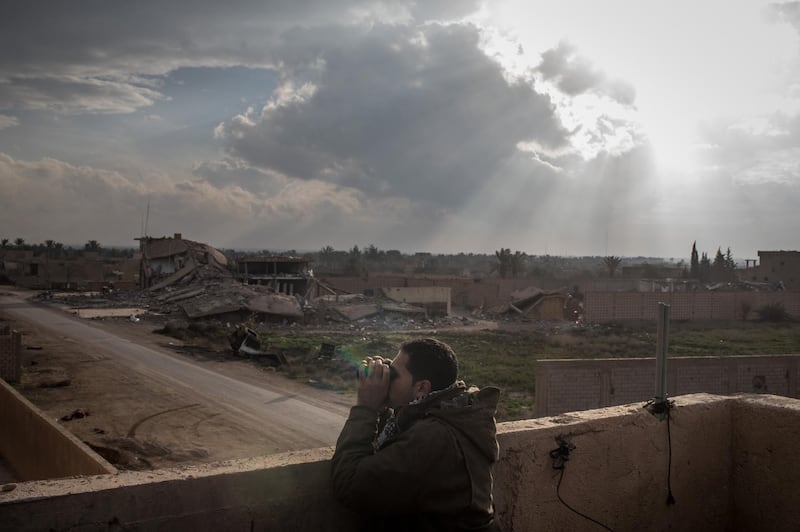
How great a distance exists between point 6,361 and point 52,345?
7.20 m

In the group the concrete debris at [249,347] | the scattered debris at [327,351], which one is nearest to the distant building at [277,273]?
the concrete debris at [249,347]

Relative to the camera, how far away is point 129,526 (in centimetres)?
226

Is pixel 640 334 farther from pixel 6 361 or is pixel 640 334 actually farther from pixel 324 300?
pixel 6 361

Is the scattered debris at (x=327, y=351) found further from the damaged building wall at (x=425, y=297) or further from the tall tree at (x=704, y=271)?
the tall tree at (x=704, y=271)

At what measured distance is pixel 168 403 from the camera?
560 inches

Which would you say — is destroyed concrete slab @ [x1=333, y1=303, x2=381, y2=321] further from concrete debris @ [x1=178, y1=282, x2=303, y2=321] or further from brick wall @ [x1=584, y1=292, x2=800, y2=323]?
brick wall @ [x1=584, y1=292, x2=800, y2=323]

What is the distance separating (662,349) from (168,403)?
1261 centimetres

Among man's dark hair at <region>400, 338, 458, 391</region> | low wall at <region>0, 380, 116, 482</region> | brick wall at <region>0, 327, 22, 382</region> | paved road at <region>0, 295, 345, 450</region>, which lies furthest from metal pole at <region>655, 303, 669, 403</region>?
brick wall at <region>0, 327, 22, 382</region>

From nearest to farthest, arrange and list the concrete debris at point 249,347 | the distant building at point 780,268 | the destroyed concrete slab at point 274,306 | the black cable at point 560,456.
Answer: the black cable at point 560,456 → the concrete debris at point 249,347 → the destroyed concrete slab at point 274,306 → the distant building at point 780,268

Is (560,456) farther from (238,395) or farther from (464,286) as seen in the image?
(464,286)

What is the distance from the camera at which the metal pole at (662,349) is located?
12.1 feet

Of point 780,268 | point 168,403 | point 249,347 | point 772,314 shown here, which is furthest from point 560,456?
point 780,268

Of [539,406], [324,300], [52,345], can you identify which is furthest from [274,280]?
[539,406]

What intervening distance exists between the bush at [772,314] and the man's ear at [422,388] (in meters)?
41.2
